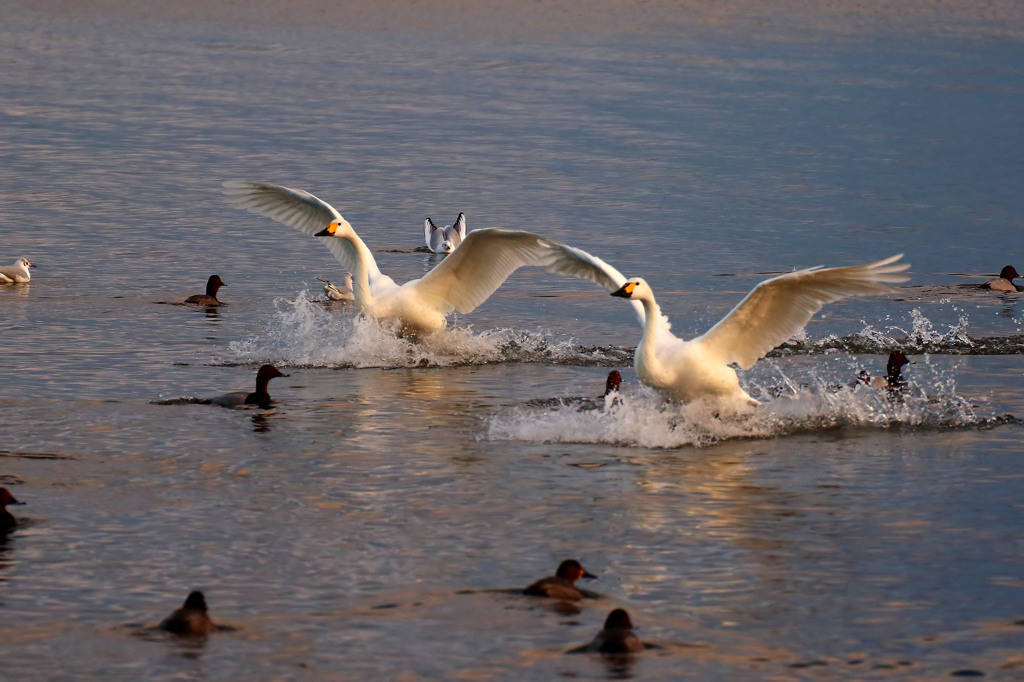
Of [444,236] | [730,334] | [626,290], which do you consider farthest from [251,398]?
[444,236]

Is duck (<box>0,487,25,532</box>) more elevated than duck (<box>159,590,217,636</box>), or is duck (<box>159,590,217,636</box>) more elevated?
duck (<box>0,487,25,532</box>)


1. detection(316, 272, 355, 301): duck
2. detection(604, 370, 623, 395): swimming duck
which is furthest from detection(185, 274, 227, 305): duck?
detection(604, 370, 623, 395): swimming duck

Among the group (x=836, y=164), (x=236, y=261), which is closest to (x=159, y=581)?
(x=236, y=261)

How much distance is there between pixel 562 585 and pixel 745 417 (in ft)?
13.4

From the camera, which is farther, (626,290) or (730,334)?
(730,334)

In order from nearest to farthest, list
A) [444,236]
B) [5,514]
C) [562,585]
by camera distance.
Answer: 1. [562,585]
2. [5,514]
3. [444,236]

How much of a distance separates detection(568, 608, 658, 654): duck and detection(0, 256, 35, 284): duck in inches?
467

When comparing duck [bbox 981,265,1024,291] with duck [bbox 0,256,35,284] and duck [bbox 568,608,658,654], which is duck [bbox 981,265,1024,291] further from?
duck [bbox 568,608,658,654]

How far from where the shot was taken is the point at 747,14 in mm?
65188

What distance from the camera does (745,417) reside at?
1241 cm

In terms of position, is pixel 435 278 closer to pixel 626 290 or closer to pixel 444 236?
pixel 626 290

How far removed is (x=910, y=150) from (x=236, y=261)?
15.6 metres

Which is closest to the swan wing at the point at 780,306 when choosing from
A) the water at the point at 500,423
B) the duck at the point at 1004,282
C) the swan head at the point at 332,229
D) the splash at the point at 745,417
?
the splash at the point at 745,417

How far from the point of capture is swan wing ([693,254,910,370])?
38.0ft
